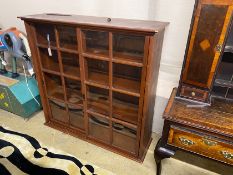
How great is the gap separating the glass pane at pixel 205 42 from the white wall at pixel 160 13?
10.6 inches

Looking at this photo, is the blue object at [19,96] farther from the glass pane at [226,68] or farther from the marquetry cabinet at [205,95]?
the glass pane at [226,68]

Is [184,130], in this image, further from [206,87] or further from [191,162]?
[191,162]

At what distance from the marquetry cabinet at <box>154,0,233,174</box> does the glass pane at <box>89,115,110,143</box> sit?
557mm

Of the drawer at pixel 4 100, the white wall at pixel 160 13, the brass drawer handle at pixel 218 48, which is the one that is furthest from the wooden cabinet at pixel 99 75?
the drawer at pixel 4 100

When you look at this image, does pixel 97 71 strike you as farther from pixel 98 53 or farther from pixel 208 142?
pixel 208 142

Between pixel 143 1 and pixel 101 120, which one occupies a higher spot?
pixel 143 1

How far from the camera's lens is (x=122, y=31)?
120cm

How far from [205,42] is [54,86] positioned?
4.72 ft

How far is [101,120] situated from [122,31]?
Answer: 2.84 ft

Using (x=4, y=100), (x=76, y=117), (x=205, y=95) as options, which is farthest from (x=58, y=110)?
(x=205, y=95)

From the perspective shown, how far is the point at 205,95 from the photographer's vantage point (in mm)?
1257

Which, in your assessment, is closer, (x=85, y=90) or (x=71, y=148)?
(x=85, y=90)

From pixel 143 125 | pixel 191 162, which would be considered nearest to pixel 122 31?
pixel 143 125

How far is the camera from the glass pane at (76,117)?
1824 mm
